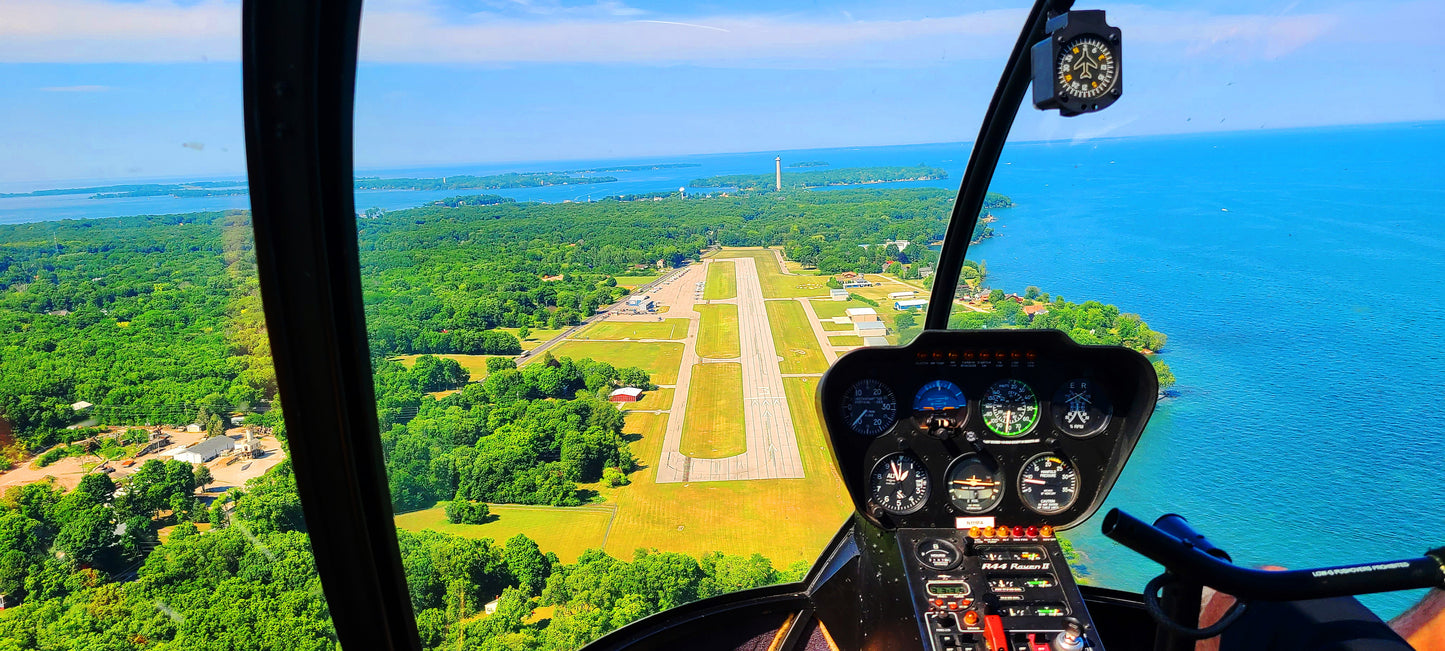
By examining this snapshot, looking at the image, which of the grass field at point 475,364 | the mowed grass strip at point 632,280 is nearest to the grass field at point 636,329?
the mowed grass strip at point 632,280

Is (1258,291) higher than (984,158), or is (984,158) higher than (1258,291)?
(984,158)

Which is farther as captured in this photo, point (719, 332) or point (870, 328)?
point (719, 332)

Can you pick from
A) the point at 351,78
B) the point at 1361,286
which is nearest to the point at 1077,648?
the point at 1361,286

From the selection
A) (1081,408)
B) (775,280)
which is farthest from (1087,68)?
(775,280)

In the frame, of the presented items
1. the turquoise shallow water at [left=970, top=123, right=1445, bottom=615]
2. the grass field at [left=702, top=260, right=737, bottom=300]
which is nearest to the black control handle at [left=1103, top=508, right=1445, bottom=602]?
the turquoise shallow water at [left=970, top=123, right=1445, bottom=615]

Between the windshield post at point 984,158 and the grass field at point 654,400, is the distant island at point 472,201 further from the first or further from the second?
the windshield post at point 984,158

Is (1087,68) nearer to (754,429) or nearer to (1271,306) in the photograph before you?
(1271,306)

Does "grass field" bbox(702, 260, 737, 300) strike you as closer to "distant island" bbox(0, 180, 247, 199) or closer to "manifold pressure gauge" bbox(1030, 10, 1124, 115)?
"manifold pressure gauge" bbox(1030, 10, 1124, 115)
